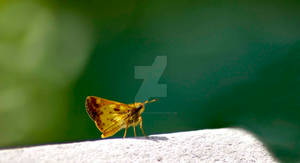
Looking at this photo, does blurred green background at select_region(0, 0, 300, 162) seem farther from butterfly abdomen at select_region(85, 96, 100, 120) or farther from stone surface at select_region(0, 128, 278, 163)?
stone surface at select_region(0, 128, 278, 163)

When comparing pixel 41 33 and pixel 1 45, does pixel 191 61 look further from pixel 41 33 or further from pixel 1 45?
pixel 1 45

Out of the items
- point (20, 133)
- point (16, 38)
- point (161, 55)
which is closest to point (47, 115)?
point (20, 133)

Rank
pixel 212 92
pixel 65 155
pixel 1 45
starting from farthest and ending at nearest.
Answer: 1. pixel 212 92
2. pixel 1 45
3. pixel 65 155

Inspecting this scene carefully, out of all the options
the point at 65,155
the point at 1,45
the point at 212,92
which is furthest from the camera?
the point at 212,92

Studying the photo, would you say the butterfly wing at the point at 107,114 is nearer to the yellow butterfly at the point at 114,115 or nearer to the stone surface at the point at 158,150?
the yellow butterfly at the point at 114,115

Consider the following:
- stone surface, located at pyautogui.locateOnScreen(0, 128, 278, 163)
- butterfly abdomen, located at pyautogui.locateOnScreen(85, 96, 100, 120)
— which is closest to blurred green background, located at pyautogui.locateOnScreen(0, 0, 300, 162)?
butterfly abdomen, located at pyautogui.locateOnScreen(85, 96, 100, 120)

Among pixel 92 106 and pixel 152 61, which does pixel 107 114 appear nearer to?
pixel 92 106

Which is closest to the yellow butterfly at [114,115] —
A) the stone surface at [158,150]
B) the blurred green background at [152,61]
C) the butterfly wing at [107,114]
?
the butterfly wing at [107,114]

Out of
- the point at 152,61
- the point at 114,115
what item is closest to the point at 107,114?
the point at 114,115
